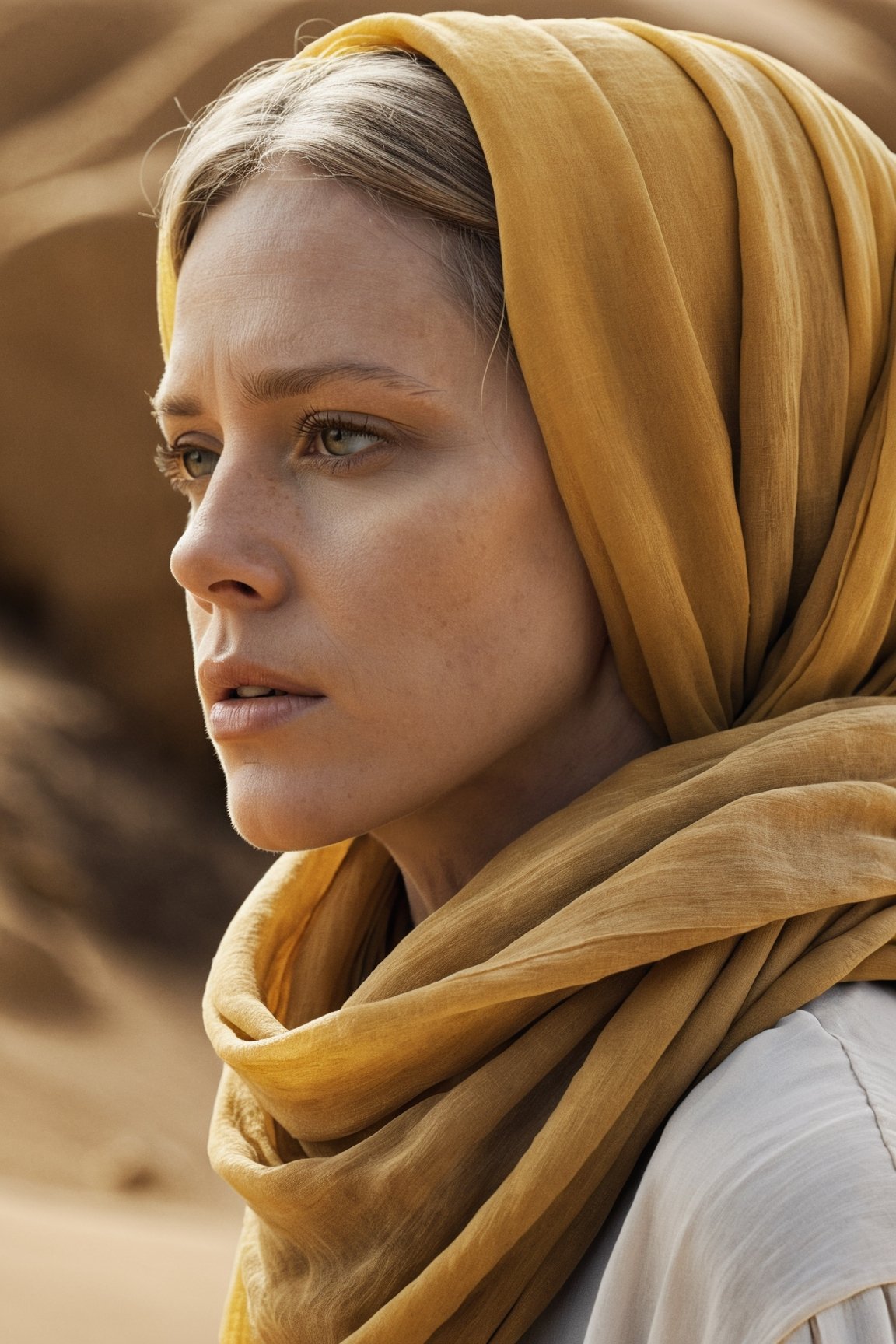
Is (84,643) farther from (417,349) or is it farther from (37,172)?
(417,349)

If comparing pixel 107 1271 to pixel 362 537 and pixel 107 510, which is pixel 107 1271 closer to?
pixel 362 537

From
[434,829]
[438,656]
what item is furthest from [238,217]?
[434,829]

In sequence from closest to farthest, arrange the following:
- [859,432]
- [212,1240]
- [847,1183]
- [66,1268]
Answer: [847,1183]
[859,432]
[66,1268]
[212,1240]

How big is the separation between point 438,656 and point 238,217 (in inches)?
16.3

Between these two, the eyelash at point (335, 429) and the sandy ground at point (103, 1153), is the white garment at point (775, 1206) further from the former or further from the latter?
the sandy ground at point (103, 1153)

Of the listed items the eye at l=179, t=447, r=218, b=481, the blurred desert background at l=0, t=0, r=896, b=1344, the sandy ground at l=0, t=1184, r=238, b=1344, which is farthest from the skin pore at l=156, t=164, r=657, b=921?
the blurred desert background at l=0, t=0, r=896, b=1344

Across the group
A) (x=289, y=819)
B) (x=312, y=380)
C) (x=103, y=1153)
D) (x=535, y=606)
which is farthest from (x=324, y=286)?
(x=103, y=1153)

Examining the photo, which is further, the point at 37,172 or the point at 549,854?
the point at 37,172

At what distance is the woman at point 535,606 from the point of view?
91 centimetres

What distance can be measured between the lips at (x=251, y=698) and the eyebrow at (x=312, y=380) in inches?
8.4

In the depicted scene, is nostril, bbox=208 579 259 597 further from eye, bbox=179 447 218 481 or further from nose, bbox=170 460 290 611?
eye, bbox=179 447 218 481

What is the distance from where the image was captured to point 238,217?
1141mm

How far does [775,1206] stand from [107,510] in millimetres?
3175

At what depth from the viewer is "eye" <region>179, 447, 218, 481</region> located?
123 cm
